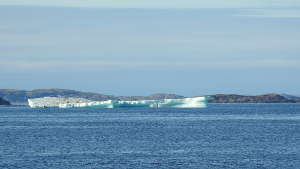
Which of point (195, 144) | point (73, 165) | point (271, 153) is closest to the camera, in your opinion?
point (73, 165)

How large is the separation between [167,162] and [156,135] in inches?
993

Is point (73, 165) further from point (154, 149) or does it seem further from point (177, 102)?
point (177, 102)

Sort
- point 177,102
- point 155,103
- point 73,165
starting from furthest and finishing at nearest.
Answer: point 155,103, point 177,102, point 73,165

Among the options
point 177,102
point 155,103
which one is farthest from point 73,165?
point 155,103

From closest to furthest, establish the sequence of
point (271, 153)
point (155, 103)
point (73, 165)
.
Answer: point (73, 165) → point (271, 153) → point (155, 103)

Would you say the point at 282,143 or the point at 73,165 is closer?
the point at 73,165

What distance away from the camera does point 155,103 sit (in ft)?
570

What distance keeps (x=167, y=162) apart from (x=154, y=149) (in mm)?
8934

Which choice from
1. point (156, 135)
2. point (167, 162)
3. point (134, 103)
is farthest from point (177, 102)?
point (167, 162)

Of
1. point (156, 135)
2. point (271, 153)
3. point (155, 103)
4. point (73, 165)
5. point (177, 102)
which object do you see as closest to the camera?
point (73, 165)

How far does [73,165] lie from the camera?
43.0 meters

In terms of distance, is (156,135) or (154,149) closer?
(154,149)

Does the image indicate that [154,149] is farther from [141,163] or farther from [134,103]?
[134,103]

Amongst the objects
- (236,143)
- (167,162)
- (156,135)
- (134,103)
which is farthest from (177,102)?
(167,162)
